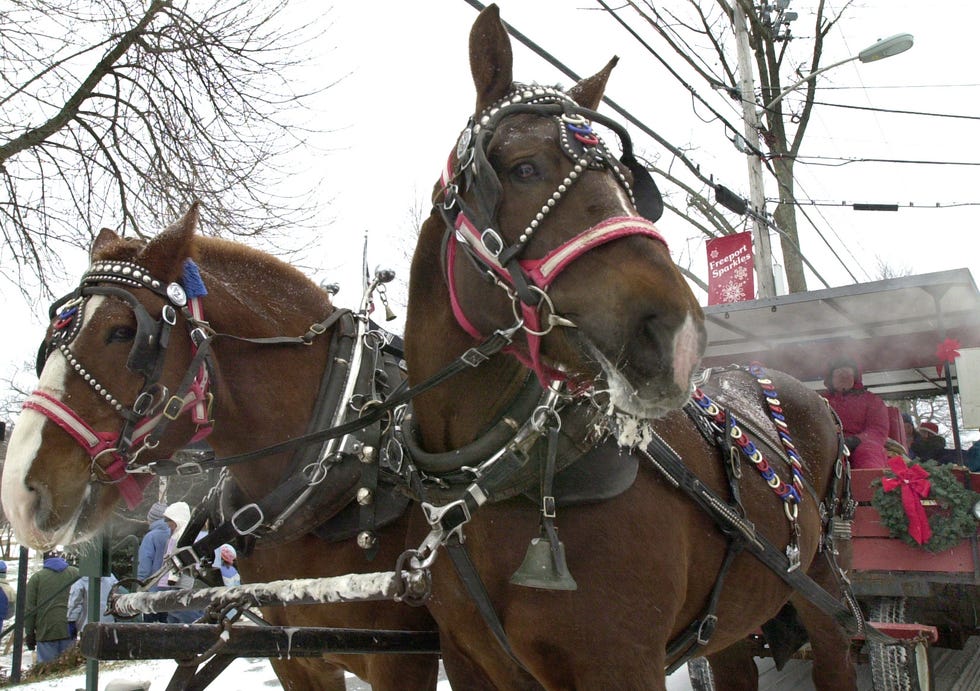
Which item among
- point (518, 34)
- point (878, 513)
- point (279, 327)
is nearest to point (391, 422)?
point (279, 327)

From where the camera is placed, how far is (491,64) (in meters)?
2.12

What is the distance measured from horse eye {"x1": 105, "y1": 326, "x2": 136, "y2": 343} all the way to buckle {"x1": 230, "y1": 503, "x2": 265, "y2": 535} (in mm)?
695

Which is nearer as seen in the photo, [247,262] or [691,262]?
[247,262]

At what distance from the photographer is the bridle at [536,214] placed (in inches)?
71.1

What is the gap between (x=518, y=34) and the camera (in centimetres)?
558

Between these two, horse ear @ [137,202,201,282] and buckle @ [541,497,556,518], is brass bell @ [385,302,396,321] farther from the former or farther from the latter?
buckle @ [541,497,556,518]

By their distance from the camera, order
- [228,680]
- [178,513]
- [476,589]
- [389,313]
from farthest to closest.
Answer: [228,680] < [178,513] < [389,313] < [476,589]

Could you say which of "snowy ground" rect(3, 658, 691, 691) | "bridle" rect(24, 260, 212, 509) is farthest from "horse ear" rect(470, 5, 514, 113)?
"snowy ground" rect(3, 658, 691, 691)

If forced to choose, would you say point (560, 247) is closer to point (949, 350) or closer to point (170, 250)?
point (170, 250)

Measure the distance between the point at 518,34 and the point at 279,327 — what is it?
3448 mm

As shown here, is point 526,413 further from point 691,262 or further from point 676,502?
point 691,262

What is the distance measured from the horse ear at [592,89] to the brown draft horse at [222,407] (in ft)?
4.40

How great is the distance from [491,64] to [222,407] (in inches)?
59.6

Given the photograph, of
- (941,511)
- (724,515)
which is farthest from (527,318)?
(941,511)
